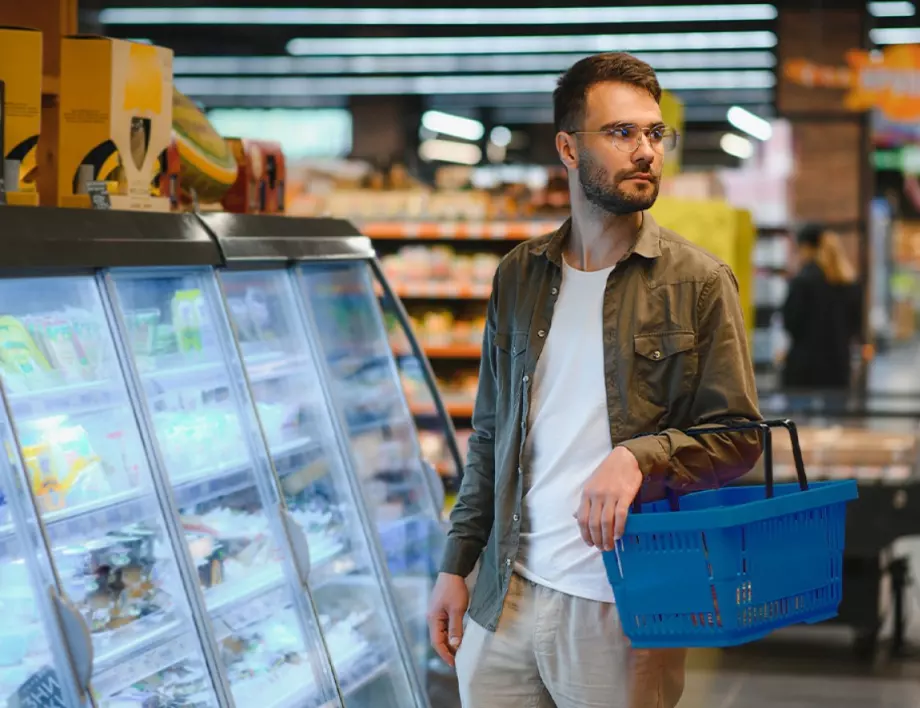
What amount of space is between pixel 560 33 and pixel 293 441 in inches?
484

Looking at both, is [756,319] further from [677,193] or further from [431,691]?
[431,691]

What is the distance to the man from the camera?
221cm

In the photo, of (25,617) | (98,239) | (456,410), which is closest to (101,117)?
(98,239)

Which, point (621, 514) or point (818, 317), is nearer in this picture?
point (621, 514)

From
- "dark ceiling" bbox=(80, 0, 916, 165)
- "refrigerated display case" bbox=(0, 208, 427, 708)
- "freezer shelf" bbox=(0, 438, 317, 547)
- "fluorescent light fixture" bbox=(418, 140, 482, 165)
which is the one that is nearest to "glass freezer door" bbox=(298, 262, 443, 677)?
A: "refrigerated display case" bbox=(0, 208, 427, 708)

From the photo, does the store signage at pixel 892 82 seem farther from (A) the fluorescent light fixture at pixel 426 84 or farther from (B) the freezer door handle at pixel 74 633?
(B) the freezer door handle at pixel 74 633

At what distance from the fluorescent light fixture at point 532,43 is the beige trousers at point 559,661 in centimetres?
1368

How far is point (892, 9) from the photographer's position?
14461 millimetres

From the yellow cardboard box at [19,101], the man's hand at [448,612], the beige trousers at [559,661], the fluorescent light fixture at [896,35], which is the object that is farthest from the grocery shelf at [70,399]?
the fluorescent light fixture at [896,35]

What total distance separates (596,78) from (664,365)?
50 cm

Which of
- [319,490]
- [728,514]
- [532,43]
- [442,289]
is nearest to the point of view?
[728,514]

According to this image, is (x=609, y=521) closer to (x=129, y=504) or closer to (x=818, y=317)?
(x=129, y=504)

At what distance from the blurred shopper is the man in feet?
24.8

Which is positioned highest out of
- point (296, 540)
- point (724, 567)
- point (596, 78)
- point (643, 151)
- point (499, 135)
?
point (499, 135)
